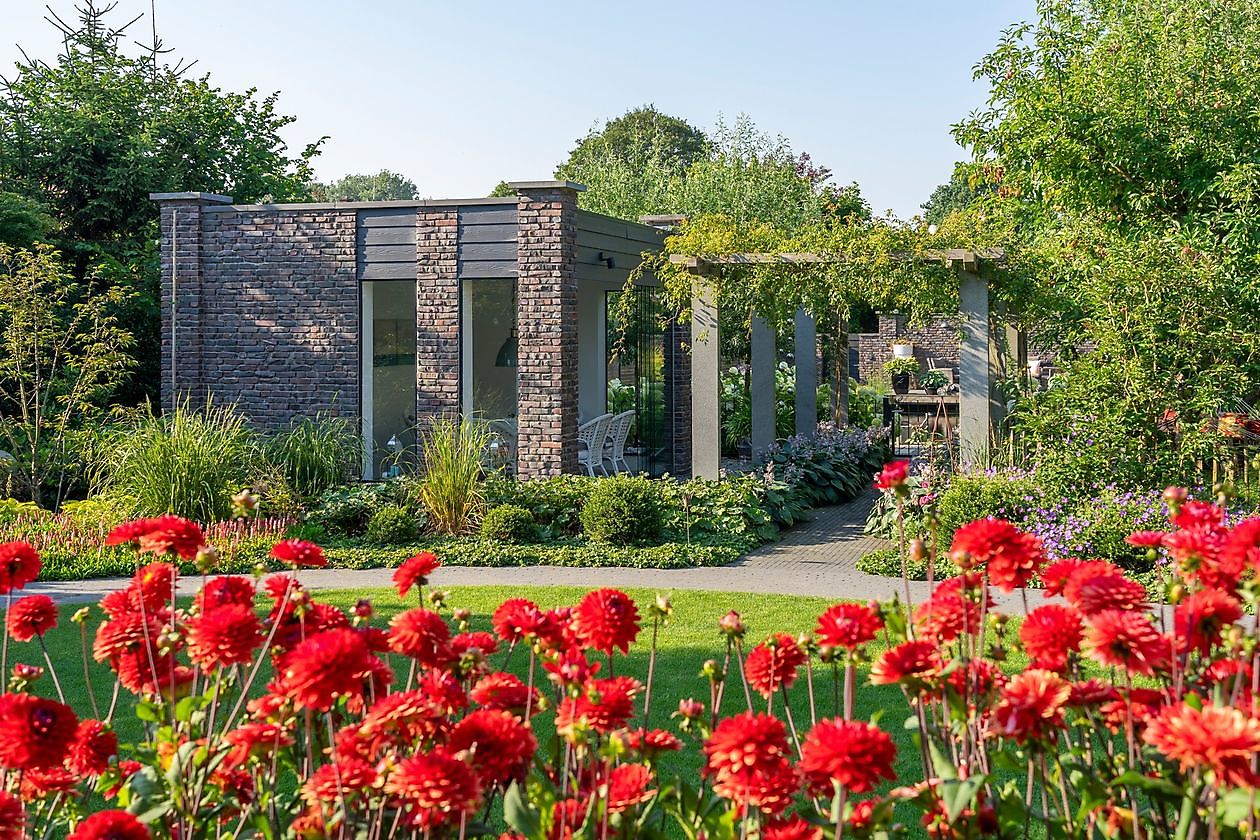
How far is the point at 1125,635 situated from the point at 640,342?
12.9 metres

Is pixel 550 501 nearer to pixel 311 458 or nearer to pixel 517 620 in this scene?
pixel 311 458

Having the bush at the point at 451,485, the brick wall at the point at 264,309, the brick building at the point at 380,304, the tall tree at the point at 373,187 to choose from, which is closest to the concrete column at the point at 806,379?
the brick building at the point at 380,304

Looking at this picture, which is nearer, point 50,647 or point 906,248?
point 50,647

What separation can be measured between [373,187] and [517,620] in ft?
274

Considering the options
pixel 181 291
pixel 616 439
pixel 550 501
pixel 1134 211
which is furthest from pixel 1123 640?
pixel 181 291

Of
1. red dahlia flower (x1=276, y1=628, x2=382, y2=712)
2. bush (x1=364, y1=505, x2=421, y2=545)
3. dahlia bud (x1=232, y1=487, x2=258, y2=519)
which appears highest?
dahlia bud (x1=232, y1=487, x2=258, y2=519)

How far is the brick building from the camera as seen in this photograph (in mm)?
12227

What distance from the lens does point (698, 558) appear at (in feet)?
32.7

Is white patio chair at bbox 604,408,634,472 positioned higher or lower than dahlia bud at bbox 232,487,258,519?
higher

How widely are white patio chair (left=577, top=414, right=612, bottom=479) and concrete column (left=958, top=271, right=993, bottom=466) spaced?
3.61 metres

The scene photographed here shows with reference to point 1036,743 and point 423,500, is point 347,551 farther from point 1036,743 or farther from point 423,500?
point 1036,743

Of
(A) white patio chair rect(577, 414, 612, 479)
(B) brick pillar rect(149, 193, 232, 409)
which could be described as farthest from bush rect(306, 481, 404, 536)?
(B) brick pillar rect(149, 193, 232, 409)

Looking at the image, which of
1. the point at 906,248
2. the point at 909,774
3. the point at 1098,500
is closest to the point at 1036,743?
the point at 909,774

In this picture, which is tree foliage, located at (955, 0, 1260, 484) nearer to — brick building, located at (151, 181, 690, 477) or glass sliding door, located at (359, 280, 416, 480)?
brick building, located at (151, 181, 690, 477)
